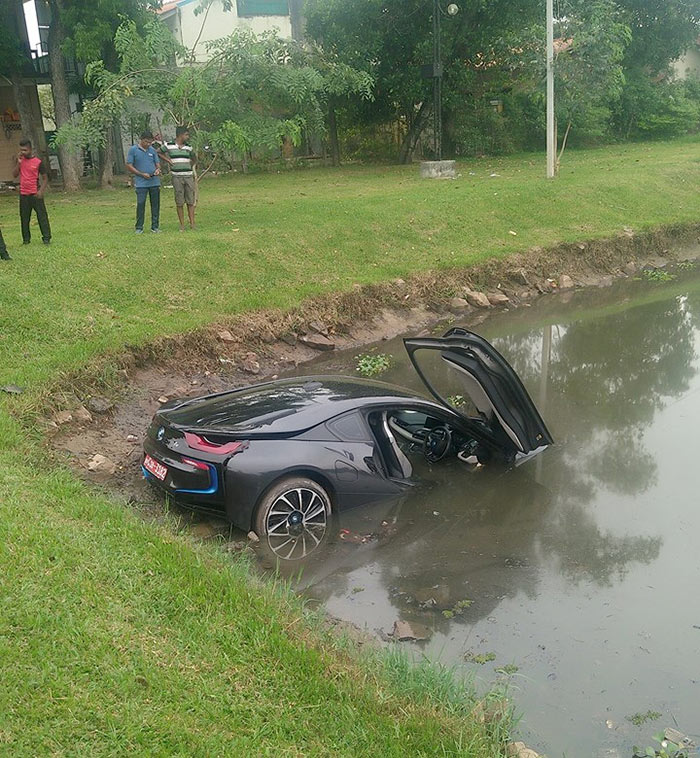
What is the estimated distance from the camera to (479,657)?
5680mm

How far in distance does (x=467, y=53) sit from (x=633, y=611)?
2806 centimetres

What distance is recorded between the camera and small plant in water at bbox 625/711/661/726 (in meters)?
5.03

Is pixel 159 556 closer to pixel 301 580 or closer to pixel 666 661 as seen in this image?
pixel 301 580

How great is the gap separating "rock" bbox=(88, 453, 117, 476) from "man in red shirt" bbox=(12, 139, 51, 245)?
22.3ft

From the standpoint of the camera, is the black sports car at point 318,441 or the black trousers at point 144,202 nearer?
the black sports car at point 318,441

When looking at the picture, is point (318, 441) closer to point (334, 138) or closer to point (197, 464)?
point (197, 464)

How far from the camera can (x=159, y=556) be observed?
5613 mm

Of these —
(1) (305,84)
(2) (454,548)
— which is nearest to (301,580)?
(2) (454,548)

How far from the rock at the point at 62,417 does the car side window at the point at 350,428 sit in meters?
3.61

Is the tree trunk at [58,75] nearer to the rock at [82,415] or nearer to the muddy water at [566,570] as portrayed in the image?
the rock at [82,415]

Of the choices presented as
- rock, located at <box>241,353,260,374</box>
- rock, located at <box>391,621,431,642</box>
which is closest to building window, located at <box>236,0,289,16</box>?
rock, located at <box>241,353,260,374</box>

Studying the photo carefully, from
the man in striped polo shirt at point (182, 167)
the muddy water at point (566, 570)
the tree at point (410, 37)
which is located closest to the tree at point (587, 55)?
the tree at point (410, 37)

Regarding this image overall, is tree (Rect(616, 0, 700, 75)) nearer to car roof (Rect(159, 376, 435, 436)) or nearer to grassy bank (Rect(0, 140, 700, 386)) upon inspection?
grassy bank (Rect(0, 140, 700, 386))

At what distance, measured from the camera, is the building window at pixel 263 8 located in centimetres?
3005
